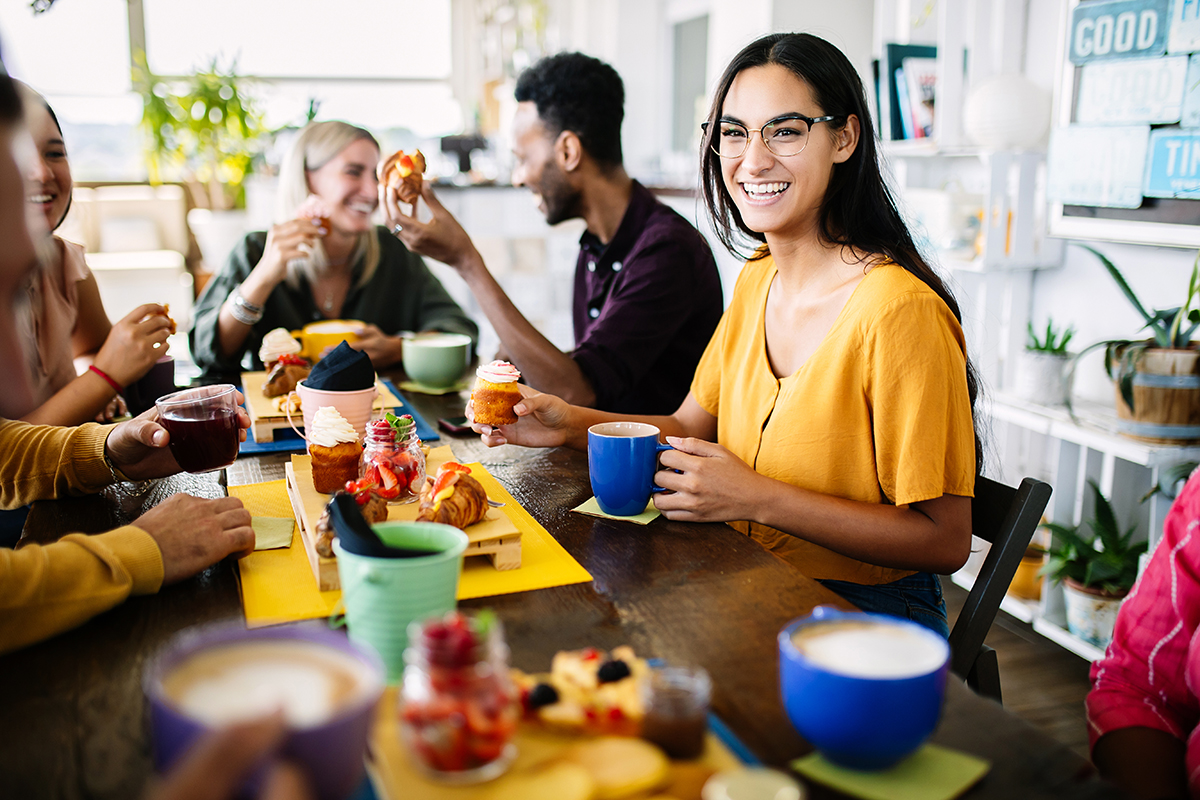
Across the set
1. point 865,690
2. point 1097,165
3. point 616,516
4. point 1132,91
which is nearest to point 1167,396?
point 1097,165

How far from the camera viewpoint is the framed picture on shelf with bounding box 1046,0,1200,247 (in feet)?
7.19

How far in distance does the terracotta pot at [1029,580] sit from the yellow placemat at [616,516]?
5.98 feet

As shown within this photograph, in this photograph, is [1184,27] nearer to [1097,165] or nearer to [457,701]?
[1097,165]

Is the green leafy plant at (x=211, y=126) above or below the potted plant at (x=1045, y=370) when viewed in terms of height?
above

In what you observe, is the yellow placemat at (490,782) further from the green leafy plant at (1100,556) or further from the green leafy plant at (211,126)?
the green leafy plant at (211,126)

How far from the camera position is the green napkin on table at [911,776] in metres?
0.66

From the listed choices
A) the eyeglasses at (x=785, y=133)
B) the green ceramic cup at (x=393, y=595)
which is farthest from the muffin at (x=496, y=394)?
the green ceramic cup at (x=393, y=595)

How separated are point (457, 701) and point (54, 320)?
169 centimetres

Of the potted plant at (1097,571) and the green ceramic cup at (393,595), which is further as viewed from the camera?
the potted plant at (1097,571)

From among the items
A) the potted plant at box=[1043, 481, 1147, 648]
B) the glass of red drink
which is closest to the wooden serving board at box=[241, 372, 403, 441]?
the glass of red drink

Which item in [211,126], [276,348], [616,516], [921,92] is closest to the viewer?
[616,516]

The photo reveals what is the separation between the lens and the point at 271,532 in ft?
3.83

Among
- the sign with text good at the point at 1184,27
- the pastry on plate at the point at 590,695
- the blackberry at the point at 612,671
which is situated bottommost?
the pastry on plate at the point at 590,695

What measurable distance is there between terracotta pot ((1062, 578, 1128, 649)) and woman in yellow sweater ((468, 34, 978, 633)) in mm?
1288
